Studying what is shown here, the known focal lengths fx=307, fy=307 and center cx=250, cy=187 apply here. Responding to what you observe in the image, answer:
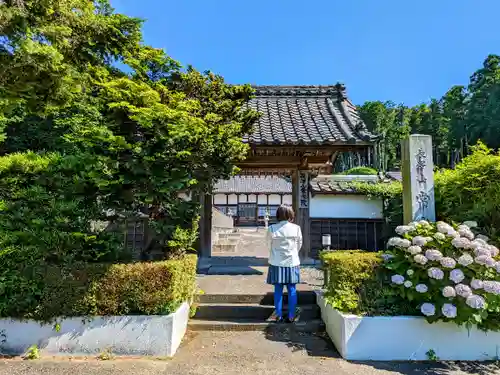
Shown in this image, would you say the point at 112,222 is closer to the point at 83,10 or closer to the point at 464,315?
the point at 83,10

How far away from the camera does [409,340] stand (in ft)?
11.9

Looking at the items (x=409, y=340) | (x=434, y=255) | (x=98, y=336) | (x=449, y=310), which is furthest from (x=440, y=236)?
(x=98, y=336)

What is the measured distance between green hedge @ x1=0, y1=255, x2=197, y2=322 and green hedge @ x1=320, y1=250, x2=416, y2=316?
2.09m

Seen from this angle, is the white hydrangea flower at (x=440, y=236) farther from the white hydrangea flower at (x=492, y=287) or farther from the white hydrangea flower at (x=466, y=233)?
the white hydrangea flower at (x=492, y=287)

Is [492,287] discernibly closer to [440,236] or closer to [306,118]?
[440,236]

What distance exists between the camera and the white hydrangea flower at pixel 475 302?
333cm

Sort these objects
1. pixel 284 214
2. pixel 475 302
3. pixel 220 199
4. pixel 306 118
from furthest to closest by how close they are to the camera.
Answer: pixel 220 199, pixel 306 118, pixel 284 214, pixel 475 302

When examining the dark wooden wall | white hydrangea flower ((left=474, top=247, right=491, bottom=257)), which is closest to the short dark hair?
white hydrangea flower ((left=474, top=247, right=491, bottom=257))

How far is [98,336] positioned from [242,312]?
200 cm

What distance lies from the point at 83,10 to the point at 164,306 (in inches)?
194

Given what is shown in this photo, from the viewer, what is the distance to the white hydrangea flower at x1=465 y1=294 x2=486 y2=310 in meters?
3.33

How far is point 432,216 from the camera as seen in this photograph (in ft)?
15.3

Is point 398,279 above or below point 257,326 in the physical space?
above

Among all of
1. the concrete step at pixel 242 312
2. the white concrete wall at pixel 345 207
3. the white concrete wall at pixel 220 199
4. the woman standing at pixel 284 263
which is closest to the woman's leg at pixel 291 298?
the woman standing at pixel 284 263
